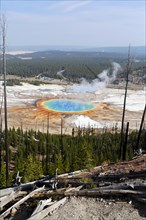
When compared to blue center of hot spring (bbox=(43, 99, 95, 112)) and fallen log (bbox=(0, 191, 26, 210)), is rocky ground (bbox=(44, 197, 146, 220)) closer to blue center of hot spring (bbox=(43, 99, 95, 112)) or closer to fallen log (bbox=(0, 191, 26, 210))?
fallen log (bbox=(0, 191, 26, 210))

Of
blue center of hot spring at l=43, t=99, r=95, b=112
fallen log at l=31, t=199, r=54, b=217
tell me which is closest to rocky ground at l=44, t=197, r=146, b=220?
fallen log at l=31, t=199, r=54, b=217

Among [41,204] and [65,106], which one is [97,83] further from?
[41,204]

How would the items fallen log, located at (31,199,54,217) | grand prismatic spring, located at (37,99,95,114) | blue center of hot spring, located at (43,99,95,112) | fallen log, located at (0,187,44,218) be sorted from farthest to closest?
blue center of hot spring, located at (43,99,95,112) < grand prismatic spring, located at (37,99,95,114) < fallen log, located at (0,187,44,218) < fallen log, located at (31,199,54,217)

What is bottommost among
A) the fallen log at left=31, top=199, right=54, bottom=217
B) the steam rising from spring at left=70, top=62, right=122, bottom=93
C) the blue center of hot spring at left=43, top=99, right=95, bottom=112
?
the blue center of hot spring at left=43, top=99, right=95, bottom=112

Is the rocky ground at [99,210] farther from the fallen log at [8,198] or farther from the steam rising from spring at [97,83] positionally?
the steam rising from spring at [97,83]

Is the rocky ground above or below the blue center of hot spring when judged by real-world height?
above

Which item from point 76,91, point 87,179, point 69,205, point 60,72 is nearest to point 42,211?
point 69,205

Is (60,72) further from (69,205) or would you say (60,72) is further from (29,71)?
(69,205)

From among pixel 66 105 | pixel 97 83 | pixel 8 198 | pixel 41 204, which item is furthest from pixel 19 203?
pixel 97 83

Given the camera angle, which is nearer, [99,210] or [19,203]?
[99,210]
